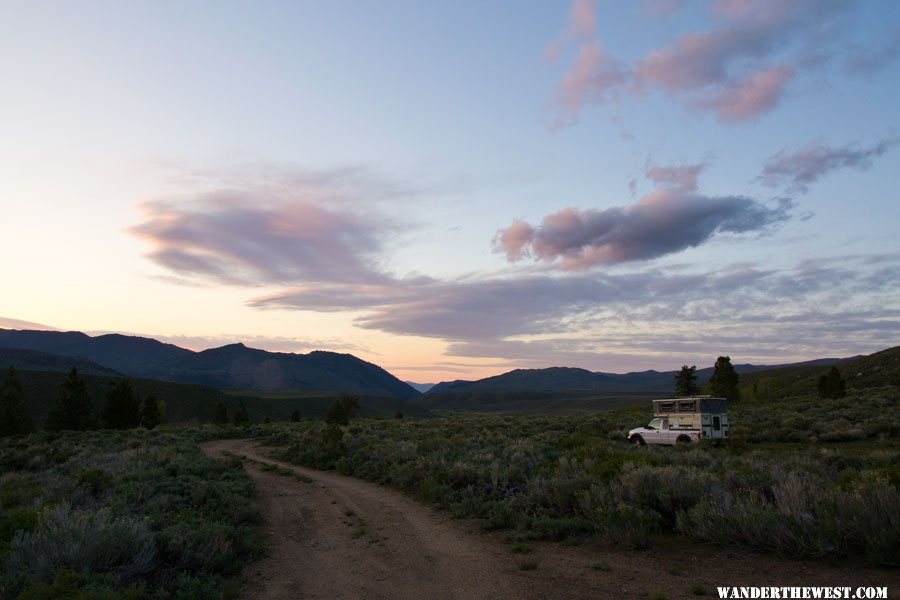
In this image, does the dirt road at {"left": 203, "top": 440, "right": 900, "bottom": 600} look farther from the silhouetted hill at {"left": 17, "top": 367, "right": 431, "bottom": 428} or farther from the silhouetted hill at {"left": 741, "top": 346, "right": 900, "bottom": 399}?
the silhouetted hill at {"left": 17, "top": 367, "right": 431, "bottom": 428}

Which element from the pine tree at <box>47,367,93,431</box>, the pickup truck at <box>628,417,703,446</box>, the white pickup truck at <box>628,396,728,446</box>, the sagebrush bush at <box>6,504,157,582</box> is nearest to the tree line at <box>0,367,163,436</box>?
the pine tree at <box>47,367,93,431</box>

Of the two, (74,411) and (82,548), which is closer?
(82,548)

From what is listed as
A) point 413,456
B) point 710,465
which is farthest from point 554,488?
point 413,456

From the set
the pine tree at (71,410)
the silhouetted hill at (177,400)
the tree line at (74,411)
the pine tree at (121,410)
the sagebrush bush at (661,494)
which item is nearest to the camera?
the sagebrush bush at (661,494)

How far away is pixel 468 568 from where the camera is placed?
8.94 m

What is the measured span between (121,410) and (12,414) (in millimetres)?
9486

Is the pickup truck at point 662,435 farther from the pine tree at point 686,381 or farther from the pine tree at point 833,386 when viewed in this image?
the pine tree at point 686,381

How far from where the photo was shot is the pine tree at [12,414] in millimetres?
53719

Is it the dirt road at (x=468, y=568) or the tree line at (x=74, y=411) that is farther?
the tree line at (x=74, y=411)

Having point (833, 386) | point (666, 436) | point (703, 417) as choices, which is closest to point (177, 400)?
point (666, 436)

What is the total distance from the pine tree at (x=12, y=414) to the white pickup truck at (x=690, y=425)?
59.5 meters

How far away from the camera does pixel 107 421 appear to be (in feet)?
193


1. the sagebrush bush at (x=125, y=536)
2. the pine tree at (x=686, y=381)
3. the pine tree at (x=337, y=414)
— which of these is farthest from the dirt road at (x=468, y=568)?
the pine tree at (x=686, y=381)

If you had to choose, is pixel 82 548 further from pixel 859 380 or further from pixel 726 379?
pixel 859 380
